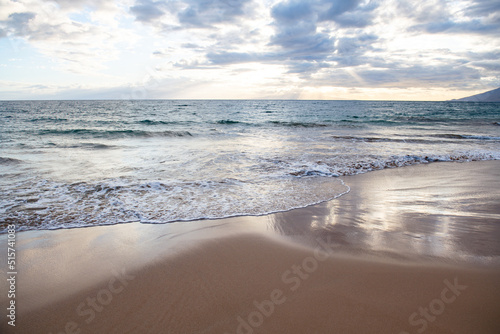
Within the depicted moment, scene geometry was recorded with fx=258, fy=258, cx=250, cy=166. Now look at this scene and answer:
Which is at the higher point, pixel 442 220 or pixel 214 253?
pixel 442 220

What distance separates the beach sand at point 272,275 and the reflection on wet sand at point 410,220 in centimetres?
3

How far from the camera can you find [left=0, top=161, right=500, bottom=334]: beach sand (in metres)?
2.17

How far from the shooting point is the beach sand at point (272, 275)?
217 cm

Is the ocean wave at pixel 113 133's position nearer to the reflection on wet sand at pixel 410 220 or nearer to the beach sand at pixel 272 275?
the reflection on wet sand at pixel 410 220

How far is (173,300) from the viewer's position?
7.95 feet

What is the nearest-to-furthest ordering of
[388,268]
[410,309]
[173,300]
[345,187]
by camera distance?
[410,309] < [173,300] < [388,268] < [345,187]

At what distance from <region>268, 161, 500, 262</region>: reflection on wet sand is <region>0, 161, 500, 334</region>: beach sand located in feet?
0.09

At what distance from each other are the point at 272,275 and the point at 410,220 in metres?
2.68

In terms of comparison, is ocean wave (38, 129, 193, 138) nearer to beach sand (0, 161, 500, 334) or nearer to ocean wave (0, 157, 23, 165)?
ocean wave (0, 157, 23, 165)

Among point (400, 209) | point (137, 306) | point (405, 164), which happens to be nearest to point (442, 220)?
point (400, 209)

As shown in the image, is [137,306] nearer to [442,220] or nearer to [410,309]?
[410,309]

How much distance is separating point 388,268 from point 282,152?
26.9 feet

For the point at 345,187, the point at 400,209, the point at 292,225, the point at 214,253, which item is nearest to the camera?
the point at 214,253

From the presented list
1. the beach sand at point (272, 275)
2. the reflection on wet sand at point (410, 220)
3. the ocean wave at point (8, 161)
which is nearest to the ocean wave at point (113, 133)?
the ocean wave at point (8, 161)
